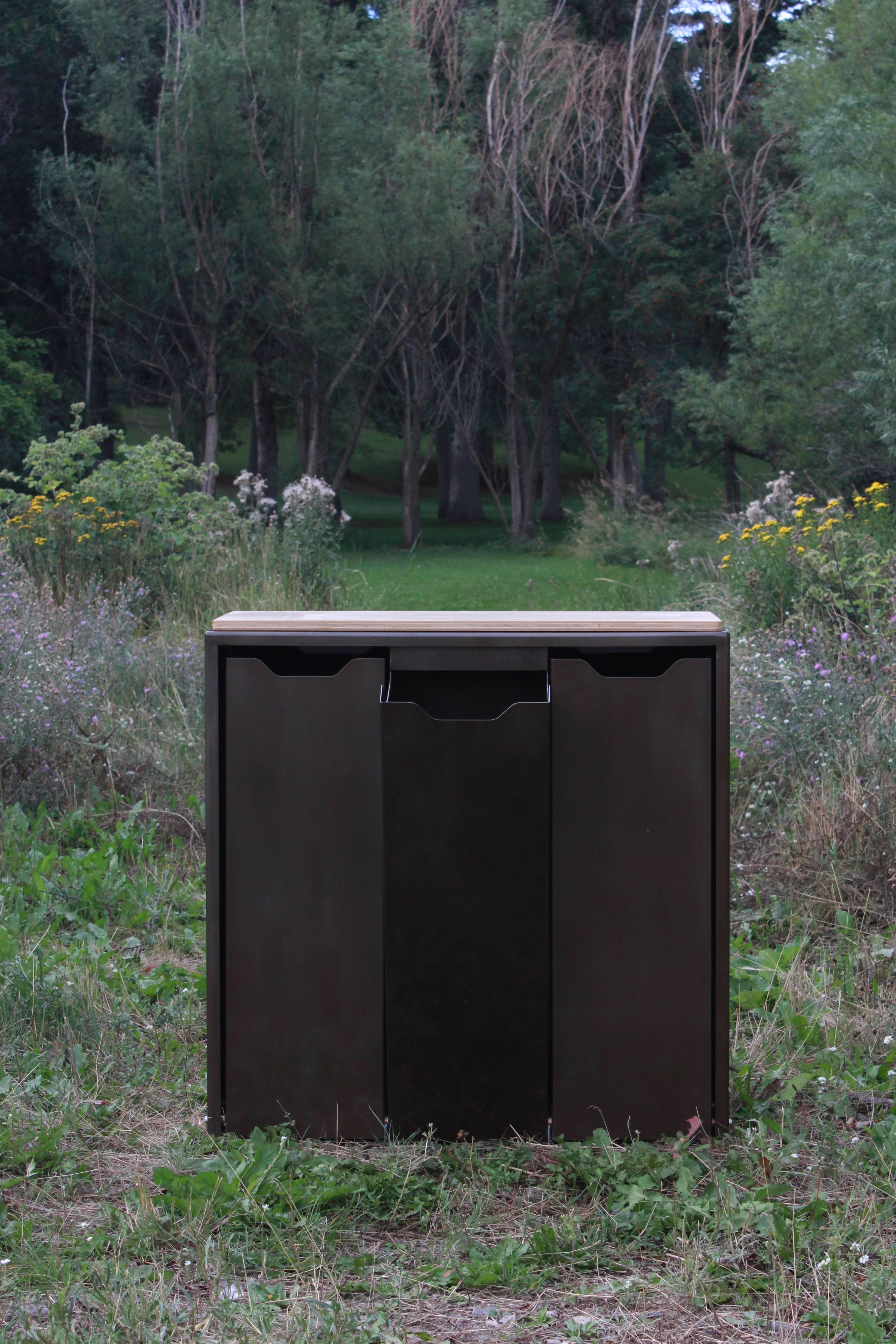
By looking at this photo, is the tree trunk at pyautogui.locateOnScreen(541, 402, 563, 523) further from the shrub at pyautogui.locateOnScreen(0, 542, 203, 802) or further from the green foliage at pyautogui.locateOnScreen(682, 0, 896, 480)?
the shrub at pyautogui.locateOnScreen(0, 542, 203, 802)

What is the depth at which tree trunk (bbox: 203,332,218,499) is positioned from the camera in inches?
907

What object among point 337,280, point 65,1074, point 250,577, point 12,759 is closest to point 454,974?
point 65,1074

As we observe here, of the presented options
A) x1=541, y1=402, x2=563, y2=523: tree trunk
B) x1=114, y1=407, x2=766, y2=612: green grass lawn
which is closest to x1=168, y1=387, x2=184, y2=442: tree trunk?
x1=114, y1=407, x2=766, y2=612: green grass lawn

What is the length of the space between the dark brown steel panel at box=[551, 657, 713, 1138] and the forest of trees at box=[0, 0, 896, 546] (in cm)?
1596

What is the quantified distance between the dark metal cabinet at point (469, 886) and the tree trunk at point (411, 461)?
21.3 meters

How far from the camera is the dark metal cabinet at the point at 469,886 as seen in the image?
2439 mm

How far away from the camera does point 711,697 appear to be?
2443 mm

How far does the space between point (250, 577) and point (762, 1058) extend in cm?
634

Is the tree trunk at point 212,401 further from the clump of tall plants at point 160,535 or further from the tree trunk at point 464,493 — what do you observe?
the clump of tall plants at point 160,535

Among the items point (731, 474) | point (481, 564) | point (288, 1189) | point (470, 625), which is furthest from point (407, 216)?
point (288, 1189)

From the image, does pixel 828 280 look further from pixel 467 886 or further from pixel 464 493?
pixel 464 493

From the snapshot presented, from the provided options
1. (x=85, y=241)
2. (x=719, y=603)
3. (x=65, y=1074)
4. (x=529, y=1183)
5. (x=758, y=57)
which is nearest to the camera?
(x=529, y=1183)

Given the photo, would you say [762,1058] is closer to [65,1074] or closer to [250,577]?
[65,1074]

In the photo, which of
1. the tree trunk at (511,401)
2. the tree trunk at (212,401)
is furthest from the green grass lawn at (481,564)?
the tree trunk at (212,401)
